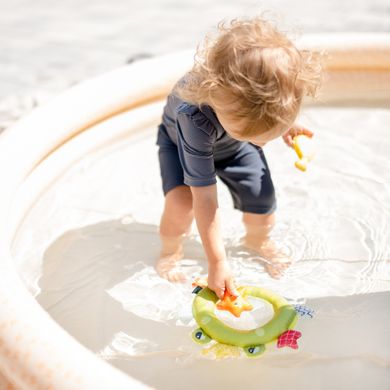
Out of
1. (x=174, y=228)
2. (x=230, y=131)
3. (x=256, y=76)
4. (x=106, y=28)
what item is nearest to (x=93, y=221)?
(x=174, y=228)

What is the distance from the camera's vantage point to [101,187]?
7.07ft

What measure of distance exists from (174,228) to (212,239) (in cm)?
36

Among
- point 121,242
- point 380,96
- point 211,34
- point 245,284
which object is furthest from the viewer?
point 380,96

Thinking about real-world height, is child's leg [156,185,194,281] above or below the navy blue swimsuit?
below

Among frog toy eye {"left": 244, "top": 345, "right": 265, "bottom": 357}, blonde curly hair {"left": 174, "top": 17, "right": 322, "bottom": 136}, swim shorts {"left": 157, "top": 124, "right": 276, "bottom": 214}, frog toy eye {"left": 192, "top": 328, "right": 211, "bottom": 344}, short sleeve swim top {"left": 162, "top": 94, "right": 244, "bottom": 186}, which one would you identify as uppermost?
blonde curly hair {"left": 174, "top": 17, "right": 322, "bottom": 136}

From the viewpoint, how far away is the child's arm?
4.80 ft

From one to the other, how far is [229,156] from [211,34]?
14.6 inches

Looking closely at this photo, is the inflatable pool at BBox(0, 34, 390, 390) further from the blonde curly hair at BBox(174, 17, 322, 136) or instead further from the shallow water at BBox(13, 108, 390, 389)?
the blonde curly hair at BBox(174, 17, 322, 136)

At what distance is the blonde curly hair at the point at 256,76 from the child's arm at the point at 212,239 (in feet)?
0.68

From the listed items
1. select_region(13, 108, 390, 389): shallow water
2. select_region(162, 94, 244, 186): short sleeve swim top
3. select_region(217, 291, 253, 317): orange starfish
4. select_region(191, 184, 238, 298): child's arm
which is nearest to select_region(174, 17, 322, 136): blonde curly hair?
select_region(162, 94, 244, 186): short sleeve swim top

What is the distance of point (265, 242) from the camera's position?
6.00 ft

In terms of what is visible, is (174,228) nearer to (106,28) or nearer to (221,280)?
(221,280)

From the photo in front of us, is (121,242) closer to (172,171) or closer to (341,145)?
(172,171)

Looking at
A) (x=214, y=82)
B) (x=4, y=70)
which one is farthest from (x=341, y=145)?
(x=4, y=70)
